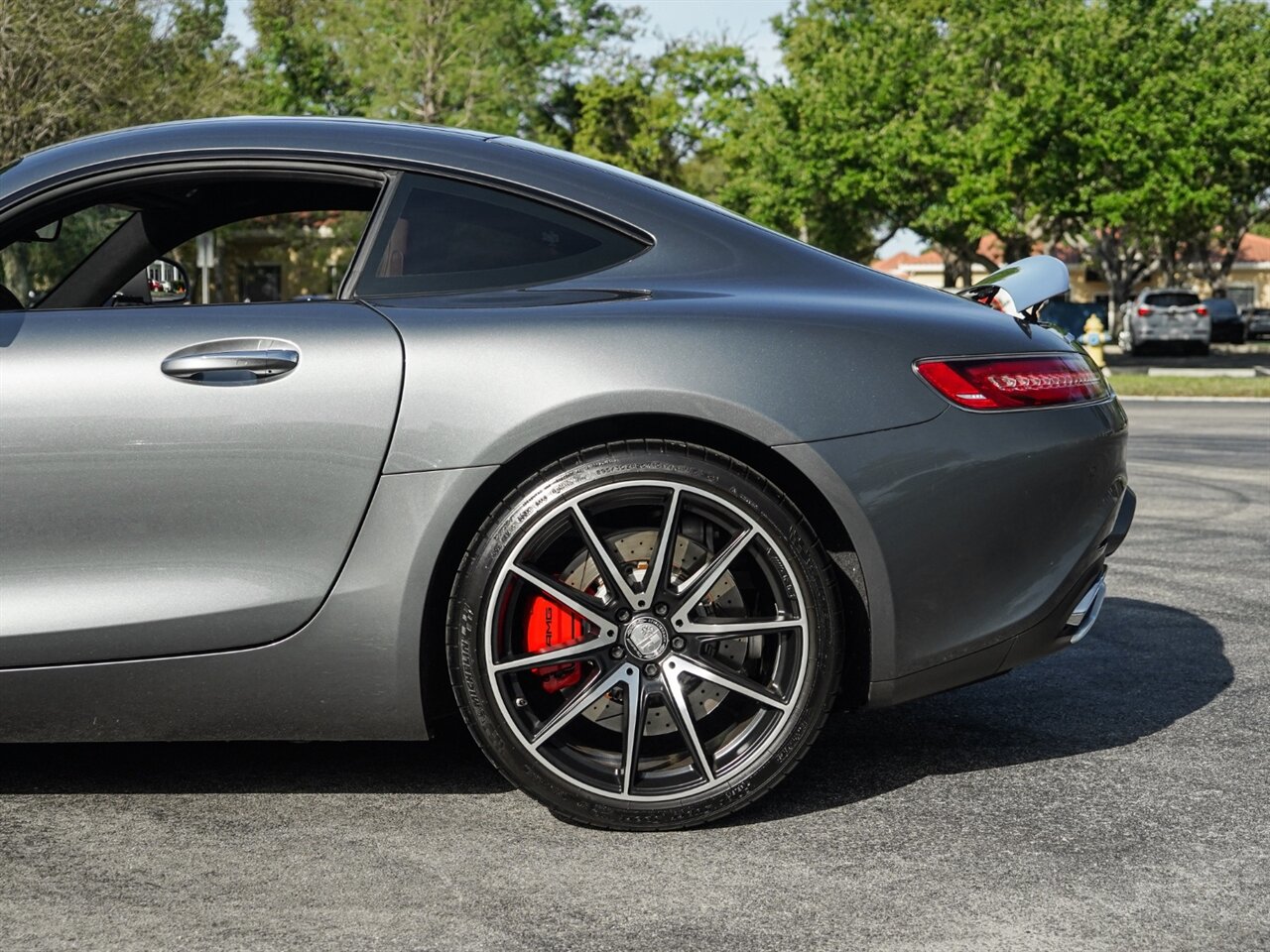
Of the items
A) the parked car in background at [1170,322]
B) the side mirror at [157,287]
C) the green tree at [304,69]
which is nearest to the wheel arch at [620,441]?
the side mirror at [157,287]

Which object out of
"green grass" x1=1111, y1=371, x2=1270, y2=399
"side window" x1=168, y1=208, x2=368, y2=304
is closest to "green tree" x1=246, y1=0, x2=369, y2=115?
"green grass" x1=1111, y1=371, x2=1270, y2=399

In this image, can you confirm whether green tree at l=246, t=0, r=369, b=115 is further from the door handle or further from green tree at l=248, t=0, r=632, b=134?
the door handle

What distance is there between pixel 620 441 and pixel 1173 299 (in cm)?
3661

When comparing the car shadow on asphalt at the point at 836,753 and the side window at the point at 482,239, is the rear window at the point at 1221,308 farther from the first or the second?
the side window at the point at 482,239

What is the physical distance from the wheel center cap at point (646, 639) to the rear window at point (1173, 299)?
36.4 meters

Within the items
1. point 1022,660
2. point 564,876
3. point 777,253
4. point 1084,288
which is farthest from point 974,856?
point 1084,288

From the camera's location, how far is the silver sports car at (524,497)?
2.98 meters

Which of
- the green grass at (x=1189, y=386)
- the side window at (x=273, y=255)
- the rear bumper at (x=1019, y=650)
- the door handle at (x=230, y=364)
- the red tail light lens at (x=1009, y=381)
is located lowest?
the green grass at (x=1189, y=386)

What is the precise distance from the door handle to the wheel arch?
1.50 ft

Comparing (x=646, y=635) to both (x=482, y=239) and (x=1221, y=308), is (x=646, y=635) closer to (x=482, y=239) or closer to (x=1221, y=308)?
(x=482, y=239)

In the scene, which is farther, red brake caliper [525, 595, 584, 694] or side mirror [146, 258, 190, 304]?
side mirror [146, 258, 190, 304]

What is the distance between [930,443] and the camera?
306cm

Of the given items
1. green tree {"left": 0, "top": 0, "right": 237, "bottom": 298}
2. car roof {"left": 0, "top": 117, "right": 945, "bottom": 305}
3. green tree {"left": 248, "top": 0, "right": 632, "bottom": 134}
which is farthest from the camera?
green tree {"left": 248, "top": 0, "right": 632, "bottom": 134}

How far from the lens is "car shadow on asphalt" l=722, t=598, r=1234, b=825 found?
348 centimetres
